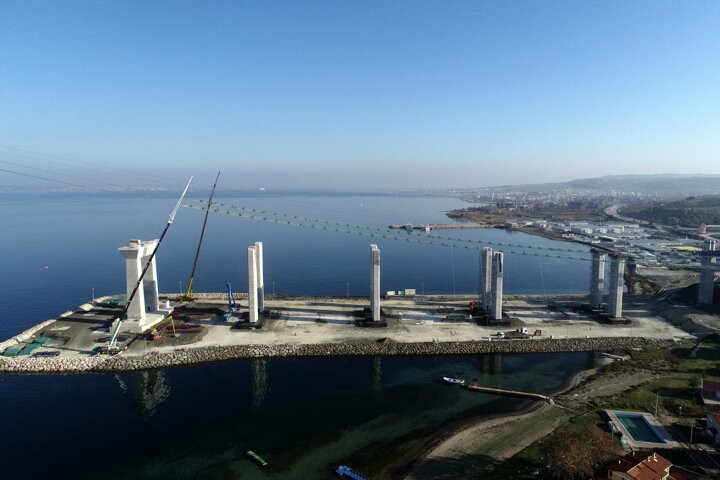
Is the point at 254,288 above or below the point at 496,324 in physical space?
above

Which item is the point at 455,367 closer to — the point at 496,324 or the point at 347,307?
the point at 496,324

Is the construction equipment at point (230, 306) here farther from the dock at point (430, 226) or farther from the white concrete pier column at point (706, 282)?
the dock at point (430, 226)

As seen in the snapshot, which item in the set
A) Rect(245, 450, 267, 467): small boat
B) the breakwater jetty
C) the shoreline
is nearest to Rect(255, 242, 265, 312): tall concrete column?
the breakwater jetty

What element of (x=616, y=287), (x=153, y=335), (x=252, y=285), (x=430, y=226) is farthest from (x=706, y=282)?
(x=430, y=226)

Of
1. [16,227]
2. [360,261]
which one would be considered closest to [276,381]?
[360,261]

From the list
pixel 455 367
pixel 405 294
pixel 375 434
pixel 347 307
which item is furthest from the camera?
pixel 405 294

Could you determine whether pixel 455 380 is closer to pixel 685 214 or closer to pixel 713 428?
pixel 713 428

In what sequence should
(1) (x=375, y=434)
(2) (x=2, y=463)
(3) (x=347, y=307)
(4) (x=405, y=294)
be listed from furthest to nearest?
(4) (x=405, y=294) < (3) (x=347, y=307) < (1) (x=375, y=434) < (2) (x=2, y=463)

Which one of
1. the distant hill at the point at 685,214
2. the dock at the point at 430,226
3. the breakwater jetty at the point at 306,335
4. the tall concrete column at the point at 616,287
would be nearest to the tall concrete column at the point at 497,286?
the breakwater jetty at the point at 306,335
